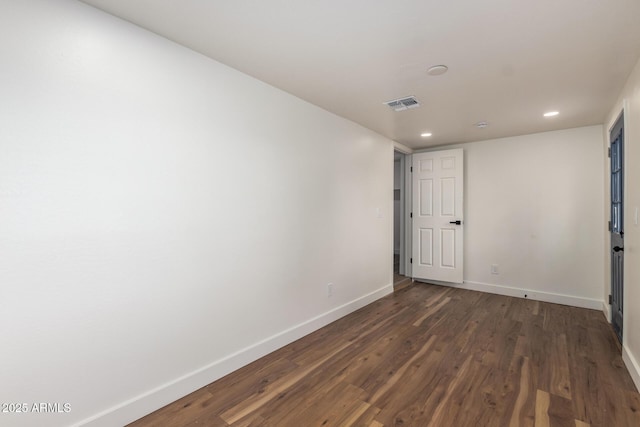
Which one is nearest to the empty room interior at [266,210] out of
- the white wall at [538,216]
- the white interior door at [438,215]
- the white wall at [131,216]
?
the white wall at [131,216]

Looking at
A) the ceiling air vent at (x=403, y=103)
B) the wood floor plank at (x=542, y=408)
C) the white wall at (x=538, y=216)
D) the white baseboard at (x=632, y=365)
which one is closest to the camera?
the wood floor plank at (x=542, y=408)

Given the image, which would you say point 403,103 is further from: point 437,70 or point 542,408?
point 542,408

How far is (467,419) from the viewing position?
5.71 ft

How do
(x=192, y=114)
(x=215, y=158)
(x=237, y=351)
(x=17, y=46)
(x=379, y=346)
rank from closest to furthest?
(x=17, y=46) → (x=192, y=114) → (x=215, y=158) → (x=237, y=351) → (x=379, y=346)

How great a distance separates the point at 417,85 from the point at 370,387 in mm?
2384

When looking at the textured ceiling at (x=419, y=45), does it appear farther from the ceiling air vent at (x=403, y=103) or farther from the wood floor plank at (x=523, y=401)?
the wood floor plank at (x=523, y=401)

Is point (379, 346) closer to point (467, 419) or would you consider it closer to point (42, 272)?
point (467, 419)

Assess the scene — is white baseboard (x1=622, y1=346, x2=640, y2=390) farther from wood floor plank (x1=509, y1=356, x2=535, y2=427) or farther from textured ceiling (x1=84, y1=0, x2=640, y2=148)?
textured ceiling (x1=84, y1=0, x2=640, y2=148)

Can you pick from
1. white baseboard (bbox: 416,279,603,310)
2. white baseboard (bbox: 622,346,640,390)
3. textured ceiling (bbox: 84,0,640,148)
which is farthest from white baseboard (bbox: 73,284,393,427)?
white baseboard (bbox: 416,279,603,310)

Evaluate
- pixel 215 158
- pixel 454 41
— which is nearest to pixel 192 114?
pixel 215 158

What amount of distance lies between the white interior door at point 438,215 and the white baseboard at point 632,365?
226cm

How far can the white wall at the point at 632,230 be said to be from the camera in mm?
2076

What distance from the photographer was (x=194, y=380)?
199 cm

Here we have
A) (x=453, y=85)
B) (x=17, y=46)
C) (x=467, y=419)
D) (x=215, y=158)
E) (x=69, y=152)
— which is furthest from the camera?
(x=453, y=85)
